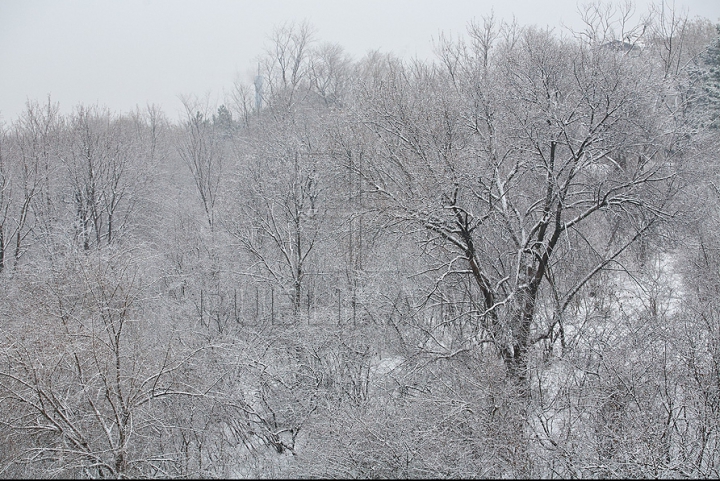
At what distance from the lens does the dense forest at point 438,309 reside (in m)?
7.82

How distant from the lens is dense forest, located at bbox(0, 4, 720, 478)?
7816mm

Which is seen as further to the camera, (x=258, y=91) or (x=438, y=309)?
(x=258, y=91)

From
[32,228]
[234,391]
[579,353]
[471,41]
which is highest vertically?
[471,41]

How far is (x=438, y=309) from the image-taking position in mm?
13422

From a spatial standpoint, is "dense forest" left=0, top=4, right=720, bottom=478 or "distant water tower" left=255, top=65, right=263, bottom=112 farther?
"distant water tower" left=255, top=65, right=263, bottom=112

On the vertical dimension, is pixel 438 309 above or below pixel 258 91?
below

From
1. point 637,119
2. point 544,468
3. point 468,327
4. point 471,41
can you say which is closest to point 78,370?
point 544,468

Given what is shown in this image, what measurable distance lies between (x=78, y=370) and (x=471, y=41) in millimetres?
15335

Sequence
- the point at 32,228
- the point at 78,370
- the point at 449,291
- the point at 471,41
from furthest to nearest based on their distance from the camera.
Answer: the point at 32,228, the point at 471,41, the point at 449,291, the point at 78,370

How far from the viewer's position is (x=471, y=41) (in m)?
17.5

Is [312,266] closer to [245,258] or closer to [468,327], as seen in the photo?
[245,258]

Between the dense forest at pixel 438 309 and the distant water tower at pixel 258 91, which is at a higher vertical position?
the distant water tower at pixel 258 91

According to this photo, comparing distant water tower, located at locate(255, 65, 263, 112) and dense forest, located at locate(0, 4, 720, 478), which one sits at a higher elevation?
distant water tower, located at locate(255, 65, 263, 112)

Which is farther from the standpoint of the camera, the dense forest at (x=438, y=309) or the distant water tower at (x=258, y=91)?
the distant water tower at (x=258, y=91)
